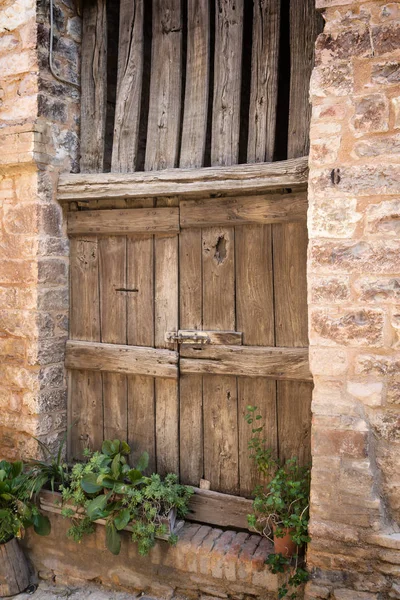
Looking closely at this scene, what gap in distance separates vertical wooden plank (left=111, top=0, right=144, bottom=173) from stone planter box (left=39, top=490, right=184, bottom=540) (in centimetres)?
223

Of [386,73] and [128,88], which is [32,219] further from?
[386,73]

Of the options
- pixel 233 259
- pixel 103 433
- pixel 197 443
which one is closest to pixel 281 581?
pixel 197 443

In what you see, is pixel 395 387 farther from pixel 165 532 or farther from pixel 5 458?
pixel 5 458

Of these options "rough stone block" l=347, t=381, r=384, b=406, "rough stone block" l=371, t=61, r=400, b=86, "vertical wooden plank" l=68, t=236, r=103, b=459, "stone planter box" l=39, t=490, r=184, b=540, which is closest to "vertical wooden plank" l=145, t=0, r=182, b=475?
"stone planter box" l=39, t=490, r=184, b=540

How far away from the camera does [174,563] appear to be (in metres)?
3.30

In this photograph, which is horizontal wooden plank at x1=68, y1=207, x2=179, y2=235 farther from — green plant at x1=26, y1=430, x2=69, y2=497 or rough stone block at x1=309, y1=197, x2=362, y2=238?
green plant at x1=26, y1=430, x2=69, y2=497

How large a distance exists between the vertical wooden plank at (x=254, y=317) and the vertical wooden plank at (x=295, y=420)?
49 millimetres

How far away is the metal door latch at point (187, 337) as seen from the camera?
11.4 ft

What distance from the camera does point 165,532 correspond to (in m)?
3.24

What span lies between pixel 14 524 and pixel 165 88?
297cm

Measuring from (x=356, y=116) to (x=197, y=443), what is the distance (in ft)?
7.11

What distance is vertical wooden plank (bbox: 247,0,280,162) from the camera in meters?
3.36

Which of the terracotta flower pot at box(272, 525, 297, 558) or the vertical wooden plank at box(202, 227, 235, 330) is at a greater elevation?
the vertical wooden plank at box(202, 227, 235, 330)

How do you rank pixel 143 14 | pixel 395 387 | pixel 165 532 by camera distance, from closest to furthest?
pixel 395 387
pixel 165 532
pixel 143 14
